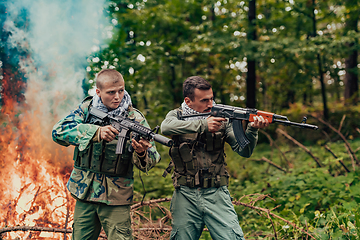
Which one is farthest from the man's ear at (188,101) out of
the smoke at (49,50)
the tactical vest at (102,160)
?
the smoke at (49,50)

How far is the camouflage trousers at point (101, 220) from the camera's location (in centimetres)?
249

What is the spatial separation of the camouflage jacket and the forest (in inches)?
44.1

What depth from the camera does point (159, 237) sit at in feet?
11.9

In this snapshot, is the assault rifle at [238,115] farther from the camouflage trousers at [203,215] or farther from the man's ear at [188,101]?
the camouflage trousers at [203,215]

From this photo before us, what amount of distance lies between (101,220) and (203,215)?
96cm

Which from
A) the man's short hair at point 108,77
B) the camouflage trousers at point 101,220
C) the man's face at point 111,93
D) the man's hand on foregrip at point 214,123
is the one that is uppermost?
the man's short hair at point 108,77

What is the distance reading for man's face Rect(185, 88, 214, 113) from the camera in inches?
109

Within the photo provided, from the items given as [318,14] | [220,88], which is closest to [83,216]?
[318,14]

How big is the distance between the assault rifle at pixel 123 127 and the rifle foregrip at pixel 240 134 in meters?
0.69

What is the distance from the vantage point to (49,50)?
5.08 m

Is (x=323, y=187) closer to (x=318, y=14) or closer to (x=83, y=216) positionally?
(x=83, y=216)

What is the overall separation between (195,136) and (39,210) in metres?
2.54

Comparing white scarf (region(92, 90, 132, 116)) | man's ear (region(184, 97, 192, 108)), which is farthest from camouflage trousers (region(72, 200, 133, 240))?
man's ear (region(184, 97, 192, 108))

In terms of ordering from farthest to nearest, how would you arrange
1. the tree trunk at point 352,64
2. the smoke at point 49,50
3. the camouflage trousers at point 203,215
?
the tree trunk at point 352,64
the smoke at point 49,50
the camouflage trousers at point 203,215
